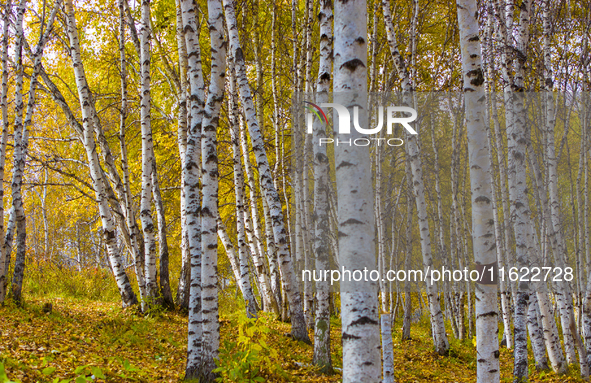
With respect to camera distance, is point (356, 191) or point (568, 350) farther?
point (568, 350)

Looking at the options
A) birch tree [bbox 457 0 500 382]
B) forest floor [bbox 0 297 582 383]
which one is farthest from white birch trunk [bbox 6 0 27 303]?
birch tree [bbox 457 0 500 382]

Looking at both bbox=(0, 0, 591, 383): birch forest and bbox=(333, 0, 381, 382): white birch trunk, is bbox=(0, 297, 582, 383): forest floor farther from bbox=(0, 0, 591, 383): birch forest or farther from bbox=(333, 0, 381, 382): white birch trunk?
bbox=(333, 0, 381, 382): white birch trunk

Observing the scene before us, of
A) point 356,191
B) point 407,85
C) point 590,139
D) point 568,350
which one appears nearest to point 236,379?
→ point 356,191

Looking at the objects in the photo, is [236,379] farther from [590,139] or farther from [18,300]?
[590,139]

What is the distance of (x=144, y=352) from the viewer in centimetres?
605

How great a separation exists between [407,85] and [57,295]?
9.04 meters

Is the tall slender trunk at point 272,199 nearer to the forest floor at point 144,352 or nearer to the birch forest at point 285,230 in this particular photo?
the birch forest at point 285,230

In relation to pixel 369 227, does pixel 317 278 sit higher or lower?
lower

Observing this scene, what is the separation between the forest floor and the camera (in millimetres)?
4465

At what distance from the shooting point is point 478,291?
3832 mm

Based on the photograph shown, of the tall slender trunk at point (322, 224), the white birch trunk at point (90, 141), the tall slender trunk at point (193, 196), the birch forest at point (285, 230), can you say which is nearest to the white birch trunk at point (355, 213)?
the birch forest at point (285, 230)

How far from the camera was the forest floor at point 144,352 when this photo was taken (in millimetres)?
4465

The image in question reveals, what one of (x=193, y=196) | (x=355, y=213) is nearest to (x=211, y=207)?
(x=193, y=196)

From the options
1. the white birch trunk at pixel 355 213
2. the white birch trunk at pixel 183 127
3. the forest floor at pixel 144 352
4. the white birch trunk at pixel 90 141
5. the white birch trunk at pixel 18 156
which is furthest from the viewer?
the white birch trunk at pixel 183 127
